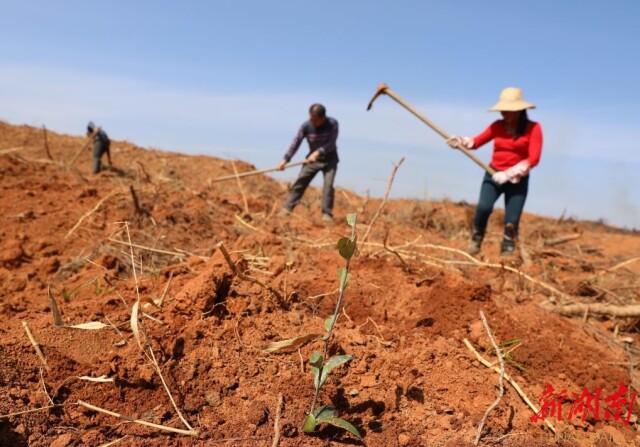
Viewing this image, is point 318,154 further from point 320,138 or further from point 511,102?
point 511,102

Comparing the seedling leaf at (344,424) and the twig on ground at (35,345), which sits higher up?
the twig on ground at (35,345)

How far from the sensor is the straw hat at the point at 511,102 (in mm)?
4242

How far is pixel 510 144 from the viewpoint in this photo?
438 cm

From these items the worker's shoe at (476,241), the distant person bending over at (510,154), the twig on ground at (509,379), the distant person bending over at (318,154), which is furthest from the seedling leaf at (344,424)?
the distant person bending over at (318,154)

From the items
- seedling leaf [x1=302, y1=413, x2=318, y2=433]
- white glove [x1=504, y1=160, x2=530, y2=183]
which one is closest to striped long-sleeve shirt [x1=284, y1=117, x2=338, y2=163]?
white glove [x1=504, y1=160, x2=530, y2=183]

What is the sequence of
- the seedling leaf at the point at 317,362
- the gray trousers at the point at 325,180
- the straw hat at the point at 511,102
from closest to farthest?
the seedling leaf at the point at 317,362 < the straw hat at the point at 511,102 < the gray trousers at the point at 325,180

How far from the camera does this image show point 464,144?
464cm

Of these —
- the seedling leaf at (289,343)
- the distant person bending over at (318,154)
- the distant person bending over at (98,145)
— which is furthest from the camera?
the distant person bending over at (98,145)

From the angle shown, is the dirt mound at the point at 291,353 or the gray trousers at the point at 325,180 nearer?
the dirt mound at the point at 291,353

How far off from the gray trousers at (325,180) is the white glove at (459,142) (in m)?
1.83

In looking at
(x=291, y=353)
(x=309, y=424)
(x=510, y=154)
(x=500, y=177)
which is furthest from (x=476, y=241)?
(x=309, y=424)

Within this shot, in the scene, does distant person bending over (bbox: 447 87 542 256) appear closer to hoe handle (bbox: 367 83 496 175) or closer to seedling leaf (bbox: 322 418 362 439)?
hoe handle (bbox: 367 83 496 175)

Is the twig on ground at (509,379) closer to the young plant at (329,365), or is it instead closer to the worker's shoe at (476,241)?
the young plant at (329,365)

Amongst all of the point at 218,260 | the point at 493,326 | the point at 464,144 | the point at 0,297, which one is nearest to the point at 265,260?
the point at 218,260
